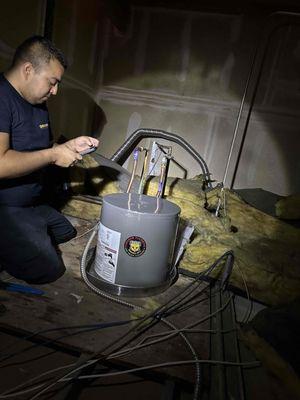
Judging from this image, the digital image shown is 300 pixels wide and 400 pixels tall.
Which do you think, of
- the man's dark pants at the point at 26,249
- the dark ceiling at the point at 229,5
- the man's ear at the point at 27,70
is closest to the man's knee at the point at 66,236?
the man's dark pants at the point at 26,249

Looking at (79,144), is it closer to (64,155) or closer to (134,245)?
(64,155)

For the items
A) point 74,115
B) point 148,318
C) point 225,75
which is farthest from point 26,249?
point 225,75

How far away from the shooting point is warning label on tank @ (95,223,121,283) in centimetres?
116

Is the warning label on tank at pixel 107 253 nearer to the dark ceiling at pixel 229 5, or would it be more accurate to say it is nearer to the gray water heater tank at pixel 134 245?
the gray water heater tank at pixel 134 245

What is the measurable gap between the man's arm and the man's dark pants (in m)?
0.24

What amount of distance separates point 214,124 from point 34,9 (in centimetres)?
154

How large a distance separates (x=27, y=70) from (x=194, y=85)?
1.63m

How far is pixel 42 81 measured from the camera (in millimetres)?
1293

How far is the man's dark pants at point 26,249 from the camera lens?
1237 millimetres

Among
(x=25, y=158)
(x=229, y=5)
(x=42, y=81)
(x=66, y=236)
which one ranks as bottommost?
(x=66, y=236)

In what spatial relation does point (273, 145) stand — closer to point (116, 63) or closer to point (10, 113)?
point (116, 63)

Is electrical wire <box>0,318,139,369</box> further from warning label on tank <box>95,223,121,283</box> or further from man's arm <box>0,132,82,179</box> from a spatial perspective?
man's arm <box>0,132,82,179</box>

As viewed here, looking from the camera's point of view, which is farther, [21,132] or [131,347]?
[21,132]

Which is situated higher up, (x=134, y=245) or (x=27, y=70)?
(x=27, y=70)
